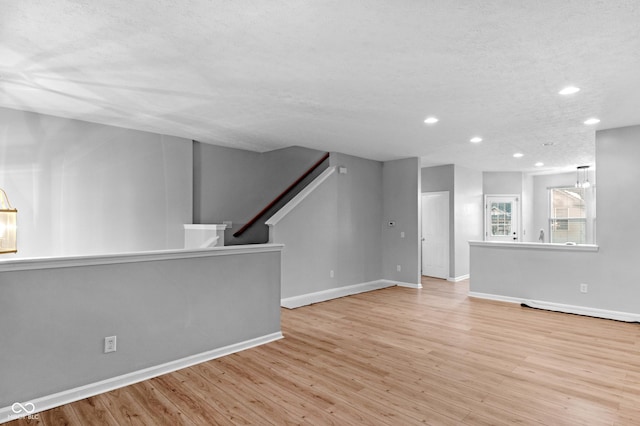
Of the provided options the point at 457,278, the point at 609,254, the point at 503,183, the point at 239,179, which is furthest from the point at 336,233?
the point at 503,183

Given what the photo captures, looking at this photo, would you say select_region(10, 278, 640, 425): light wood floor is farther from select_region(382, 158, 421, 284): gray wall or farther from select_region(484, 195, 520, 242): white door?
select_region(484, 195, 520, 242): white door

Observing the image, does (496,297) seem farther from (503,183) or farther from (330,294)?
(503,183)

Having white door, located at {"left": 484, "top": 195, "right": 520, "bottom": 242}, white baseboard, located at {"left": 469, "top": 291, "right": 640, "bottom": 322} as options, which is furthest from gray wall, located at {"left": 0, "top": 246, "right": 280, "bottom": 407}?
white door, located at {"left": 484, "top": 195, "right": 520, "bottom": 242}

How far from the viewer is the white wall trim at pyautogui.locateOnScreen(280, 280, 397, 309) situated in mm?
5754

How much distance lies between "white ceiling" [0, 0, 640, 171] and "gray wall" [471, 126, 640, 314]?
→ 39cm

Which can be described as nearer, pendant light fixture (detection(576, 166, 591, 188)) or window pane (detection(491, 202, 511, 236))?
pendant light fixture (detection(576, 166, 591, 188))

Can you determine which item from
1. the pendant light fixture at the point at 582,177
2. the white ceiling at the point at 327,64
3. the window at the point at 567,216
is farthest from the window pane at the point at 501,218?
the white ceiling at the point at 327,64

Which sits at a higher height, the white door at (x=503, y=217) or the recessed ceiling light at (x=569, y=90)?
the recessed ceiling light at (x=569, y=90)

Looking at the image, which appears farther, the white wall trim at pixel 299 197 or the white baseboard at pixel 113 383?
the white wall trim at pixel 299 197

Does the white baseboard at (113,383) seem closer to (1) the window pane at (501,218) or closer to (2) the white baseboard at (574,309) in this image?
(2) the white baseboard at (574,309)

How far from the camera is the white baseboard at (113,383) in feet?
8.34

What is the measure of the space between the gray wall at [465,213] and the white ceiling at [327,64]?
3.13m

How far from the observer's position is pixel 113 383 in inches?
114

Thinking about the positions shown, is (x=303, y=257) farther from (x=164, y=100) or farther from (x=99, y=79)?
(x=99, y=79)
